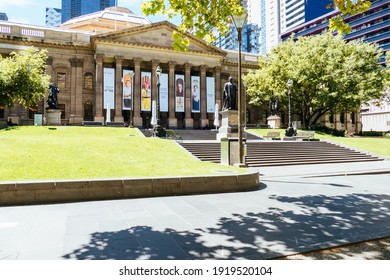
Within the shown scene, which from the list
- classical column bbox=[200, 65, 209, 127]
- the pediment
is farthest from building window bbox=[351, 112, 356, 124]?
the pediment

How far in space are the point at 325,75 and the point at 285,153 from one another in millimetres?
20930

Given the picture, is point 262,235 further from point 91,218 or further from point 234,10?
point 234,10

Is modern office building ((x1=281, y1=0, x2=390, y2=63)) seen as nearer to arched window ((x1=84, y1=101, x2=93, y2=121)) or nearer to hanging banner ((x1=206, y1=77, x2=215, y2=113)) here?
hanging banner ((x1=206, y1=77, x2=215, y2=113))

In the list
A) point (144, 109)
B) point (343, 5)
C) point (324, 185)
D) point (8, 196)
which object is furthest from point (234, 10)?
point (144, 109)

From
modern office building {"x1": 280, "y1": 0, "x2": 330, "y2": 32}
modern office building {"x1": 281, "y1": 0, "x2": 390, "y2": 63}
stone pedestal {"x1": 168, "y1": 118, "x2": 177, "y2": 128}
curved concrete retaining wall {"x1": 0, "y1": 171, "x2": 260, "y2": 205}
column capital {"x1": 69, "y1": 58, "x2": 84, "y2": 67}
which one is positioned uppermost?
modern office building {"x1": 280, "y1": 0, "x2": 330, "y2": 32}

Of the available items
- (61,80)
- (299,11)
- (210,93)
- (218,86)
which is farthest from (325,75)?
(299,11)

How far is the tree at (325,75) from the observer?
36.0 meters

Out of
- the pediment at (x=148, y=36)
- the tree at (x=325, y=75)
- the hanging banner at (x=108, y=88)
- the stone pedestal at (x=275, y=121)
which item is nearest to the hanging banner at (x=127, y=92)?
the hanging banner at (x=108, y=88)

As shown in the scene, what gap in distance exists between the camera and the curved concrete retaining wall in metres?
7.44

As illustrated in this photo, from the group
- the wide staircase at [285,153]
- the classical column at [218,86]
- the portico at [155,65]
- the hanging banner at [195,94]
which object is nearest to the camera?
the wide staircase at [285,153]

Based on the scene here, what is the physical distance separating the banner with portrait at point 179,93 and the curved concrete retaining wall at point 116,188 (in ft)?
113

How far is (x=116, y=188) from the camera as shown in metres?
8.22

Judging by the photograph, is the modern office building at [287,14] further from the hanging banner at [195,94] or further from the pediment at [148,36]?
the pediment at [148,36]

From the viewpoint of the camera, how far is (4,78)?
2681 cm
